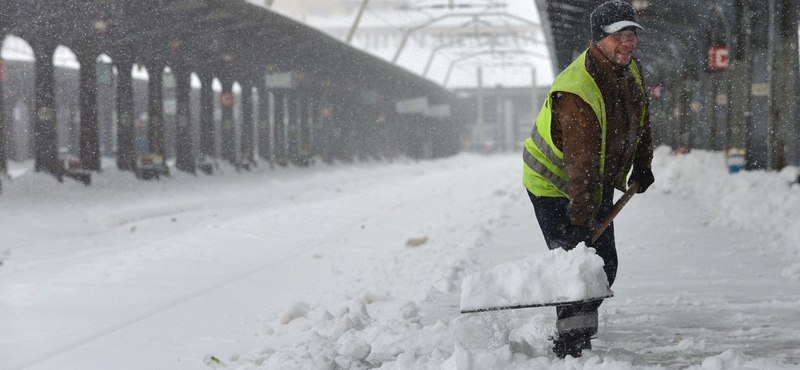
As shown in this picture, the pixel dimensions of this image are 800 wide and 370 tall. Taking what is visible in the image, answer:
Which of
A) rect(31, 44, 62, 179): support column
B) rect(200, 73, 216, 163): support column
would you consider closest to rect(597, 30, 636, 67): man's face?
rect(31, 44, 62, 179): support column

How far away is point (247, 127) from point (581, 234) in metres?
31.2

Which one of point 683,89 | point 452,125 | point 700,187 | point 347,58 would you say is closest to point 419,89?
point 452,125

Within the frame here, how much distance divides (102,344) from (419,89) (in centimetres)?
5274

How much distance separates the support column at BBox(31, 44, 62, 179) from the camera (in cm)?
1997

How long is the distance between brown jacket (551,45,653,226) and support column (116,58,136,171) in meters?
21.3

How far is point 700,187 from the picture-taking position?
54.9 feet

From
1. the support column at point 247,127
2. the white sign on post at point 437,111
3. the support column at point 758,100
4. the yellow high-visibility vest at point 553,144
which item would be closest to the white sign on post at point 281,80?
the support column at point 247,127

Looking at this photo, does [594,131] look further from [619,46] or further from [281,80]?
[281,80]

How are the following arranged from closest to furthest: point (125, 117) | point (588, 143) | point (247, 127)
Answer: point (588, 143), point (125, 117), point (247, 127)

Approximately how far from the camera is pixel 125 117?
24.3 m

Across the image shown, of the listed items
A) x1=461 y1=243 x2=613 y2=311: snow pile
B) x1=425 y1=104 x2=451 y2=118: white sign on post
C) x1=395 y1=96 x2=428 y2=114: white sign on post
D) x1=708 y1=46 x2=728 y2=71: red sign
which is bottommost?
x1=425 y1=104 x2=451 y2=118: white sign on post

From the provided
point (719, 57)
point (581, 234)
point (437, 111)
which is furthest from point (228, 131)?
point (437, 111)

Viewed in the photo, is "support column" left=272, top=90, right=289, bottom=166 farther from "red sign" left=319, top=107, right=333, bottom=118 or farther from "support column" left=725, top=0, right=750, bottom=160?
"support column" left=725, top=0, right=750, bottom=160

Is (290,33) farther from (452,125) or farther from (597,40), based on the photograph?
(452,125)
